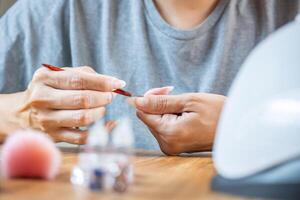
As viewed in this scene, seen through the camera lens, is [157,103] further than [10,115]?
No

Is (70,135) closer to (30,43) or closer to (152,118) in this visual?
(152,118)

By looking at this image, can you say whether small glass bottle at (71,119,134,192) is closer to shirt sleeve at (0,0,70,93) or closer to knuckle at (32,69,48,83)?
knuckle at (32,69,48,83)

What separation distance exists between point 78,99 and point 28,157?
15.0 inches

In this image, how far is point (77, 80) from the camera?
2.73 ft

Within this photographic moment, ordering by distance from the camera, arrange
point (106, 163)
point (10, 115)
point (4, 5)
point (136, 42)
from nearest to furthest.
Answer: point (106, 163) → point (10, 115) → point (136, 42) → point (4, 5)

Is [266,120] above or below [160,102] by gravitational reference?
above

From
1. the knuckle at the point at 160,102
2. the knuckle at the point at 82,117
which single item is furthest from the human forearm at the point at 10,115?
the knuckle at the point at 160,102

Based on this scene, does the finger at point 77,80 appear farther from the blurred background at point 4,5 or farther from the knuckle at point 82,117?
the blurred background at point 4,5

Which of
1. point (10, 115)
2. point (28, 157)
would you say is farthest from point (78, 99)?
point (28, 157)

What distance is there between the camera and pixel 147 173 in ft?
1.82

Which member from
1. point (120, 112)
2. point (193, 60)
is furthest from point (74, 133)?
point (193, 60)

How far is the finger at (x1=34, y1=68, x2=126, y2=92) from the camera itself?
2.68 feet

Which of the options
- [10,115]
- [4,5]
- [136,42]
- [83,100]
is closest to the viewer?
[83,100]

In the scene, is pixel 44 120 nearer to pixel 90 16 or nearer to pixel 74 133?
pixel 74 133
